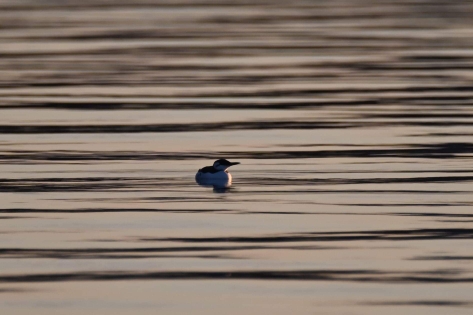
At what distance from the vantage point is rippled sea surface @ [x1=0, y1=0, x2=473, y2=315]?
10.7m

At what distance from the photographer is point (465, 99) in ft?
77.5

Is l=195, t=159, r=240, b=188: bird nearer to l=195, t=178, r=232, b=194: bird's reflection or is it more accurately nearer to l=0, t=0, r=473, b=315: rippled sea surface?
l=195, t=178, r=232, b=194: bird's reflection

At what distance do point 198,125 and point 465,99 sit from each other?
525cm

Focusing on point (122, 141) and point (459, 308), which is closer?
point (459, 308)

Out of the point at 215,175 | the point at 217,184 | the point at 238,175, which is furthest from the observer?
the point at 238,175

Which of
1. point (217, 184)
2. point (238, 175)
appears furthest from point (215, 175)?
point (238, 175)

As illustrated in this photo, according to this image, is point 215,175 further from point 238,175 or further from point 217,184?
point 238,175

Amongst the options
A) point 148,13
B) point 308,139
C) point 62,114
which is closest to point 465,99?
point 308,139

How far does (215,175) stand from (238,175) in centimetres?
138

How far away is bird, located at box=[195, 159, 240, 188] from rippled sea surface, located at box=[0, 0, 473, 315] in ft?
0.47

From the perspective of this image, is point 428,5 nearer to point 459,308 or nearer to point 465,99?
point 465,99

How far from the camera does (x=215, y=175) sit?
15594mm

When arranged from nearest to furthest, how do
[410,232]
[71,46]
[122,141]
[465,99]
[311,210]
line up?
[410,232]
[311,210]
[122,141]
[465,99]
[71,46]

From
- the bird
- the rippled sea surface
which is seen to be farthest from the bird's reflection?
the rippled sea surface
